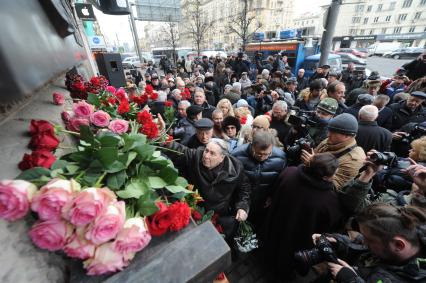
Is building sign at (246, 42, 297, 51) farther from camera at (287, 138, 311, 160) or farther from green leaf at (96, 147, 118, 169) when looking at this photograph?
green leaf at (96, 147, 118, 169)

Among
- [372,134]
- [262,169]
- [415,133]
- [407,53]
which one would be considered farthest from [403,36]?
[262,169]

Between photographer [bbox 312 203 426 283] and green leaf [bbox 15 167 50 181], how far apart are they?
70.7 inches

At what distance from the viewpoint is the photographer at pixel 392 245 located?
123 centimetres

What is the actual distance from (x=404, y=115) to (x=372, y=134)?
4.86ft

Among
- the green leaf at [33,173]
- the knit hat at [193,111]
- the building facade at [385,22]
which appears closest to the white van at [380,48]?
the building facade at [385,22]

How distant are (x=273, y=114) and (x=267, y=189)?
1.58 meters

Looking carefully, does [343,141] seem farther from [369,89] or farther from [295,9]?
[295,9]

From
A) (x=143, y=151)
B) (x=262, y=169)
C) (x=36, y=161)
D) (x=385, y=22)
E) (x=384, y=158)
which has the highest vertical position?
(x=385, y=22)

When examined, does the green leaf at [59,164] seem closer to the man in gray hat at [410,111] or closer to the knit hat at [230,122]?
the knit hat at [230,122]

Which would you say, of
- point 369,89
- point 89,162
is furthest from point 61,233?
point 369,89

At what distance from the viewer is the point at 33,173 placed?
0.83 m

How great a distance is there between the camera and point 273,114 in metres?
3.68

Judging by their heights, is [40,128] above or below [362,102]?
above

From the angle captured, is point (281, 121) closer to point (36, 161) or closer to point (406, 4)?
point (36, 161)
